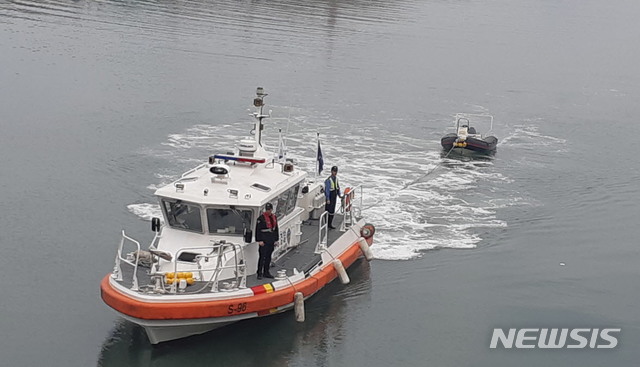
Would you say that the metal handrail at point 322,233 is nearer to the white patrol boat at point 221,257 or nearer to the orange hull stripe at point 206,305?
the white patrol boat at point 221,257

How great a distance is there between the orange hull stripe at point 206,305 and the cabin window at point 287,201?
1571 millimetres

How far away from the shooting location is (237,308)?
16500 mm

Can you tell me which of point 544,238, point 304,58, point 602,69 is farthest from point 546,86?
point 544,238

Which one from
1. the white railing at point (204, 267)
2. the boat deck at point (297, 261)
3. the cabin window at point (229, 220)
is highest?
the cabin window at point (229, 220)

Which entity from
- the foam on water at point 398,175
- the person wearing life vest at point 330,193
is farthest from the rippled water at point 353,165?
the person wearing life vest at point 330,193

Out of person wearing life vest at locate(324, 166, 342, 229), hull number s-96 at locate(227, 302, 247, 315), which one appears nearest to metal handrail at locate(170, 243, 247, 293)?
hull number s-96 at locate(227, 302, 247, 315)

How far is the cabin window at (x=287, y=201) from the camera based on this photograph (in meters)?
18.8

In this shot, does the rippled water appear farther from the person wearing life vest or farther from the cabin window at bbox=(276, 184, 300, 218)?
the cabin window at bbox=(276, 184, 300, 218)

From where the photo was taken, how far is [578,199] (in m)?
27.9

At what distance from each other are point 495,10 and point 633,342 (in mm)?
61098

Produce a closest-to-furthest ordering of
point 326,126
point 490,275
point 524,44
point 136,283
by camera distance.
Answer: point 136,283 → point 490,275 → point 326,126 → point 524,44

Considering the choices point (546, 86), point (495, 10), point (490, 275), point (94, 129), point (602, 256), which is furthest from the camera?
point (495, 10)

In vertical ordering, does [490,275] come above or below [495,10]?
below

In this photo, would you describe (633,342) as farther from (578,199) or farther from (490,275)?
(578,199)
